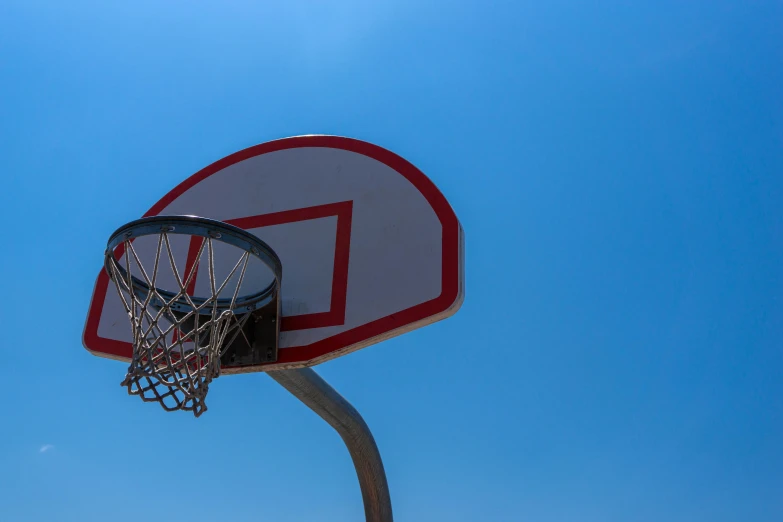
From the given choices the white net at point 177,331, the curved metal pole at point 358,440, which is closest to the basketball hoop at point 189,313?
the white net at point 177,331

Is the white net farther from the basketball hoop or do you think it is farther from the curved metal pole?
the curved metal pole

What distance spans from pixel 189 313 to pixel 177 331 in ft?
0.85

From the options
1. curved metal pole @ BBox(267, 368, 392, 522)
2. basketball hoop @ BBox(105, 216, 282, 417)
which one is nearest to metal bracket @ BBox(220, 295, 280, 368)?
basketball hoop @ BBox(105, 216, 282, 417)

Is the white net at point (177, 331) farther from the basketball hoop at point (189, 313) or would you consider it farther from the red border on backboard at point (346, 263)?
the red border on backboard at point (346, 263)

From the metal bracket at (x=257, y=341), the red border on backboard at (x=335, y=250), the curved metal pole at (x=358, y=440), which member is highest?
the red border on backboard at (x=335, y=250)

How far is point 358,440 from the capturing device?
3.69 m

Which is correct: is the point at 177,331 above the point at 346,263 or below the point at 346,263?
below

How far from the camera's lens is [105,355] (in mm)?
3455

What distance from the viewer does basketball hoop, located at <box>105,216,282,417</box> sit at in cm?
261

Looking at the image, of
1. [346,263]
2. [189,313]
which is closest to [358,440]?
[346,263]

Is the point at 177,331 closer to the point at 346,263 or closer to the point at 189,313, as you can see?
the point at 189,313

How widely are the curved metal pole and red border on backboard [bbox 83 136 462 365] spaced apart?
19.9 inches

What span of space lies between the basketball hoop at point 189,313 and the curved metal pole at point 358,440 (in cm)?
56

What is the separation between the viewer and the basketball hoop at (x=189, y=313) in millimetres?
2607
